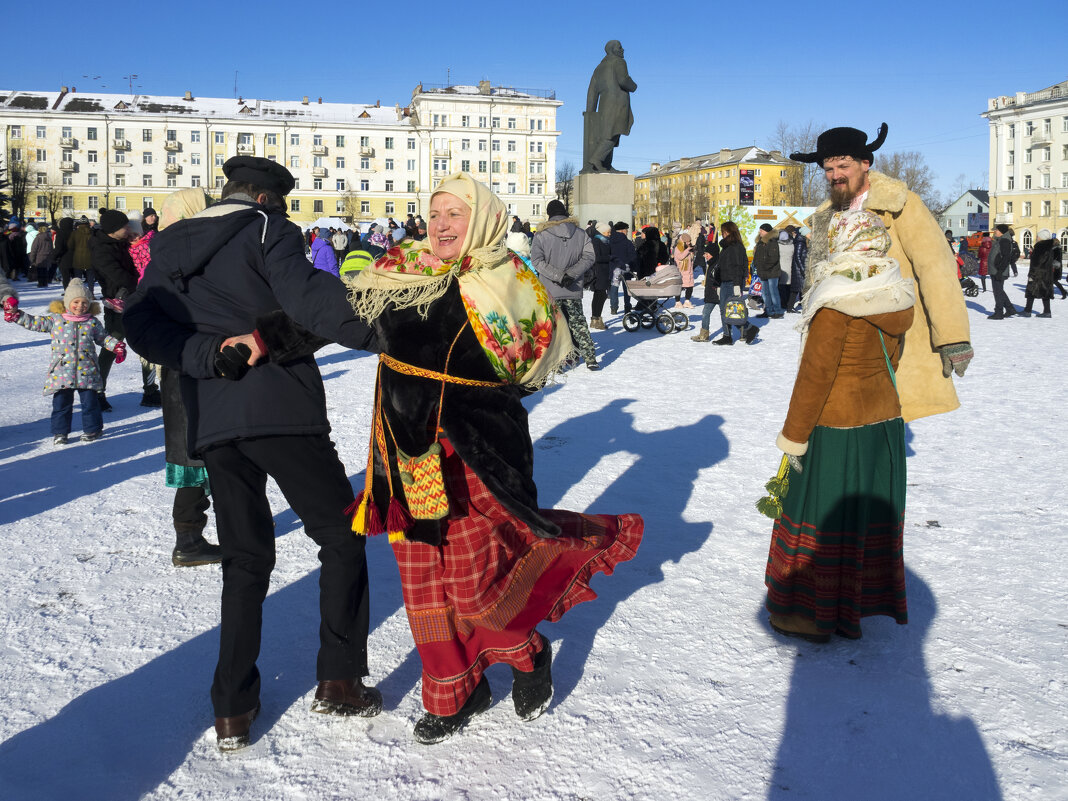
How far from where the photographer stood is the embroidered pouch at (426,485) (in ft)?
8.77

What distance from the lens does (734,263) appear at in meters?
12.6

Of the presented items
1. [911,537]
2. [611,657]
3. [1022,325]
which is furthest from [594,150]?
[611,657]

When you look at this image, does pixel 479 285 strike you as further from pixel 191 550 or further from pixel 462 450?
pixel 191 550

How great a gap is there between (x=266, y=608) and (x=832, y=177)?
9.92ft

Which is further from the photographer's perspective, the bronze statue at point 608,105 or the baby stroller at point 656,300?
the bronze statue at point 608,105

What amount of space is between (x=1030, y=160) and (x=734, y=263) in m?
90.3

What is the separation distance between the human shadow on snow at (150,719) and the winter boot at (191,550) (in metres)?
0.79

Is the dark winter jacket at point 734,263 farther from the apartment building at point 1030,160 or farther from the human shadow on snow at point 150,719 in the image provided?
the apartment building at point 1030,160

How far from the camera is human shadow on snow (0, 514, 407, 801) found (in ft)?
8.65

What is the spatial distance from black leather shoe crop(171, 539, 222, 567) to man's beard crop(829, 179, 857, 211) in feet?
10.9

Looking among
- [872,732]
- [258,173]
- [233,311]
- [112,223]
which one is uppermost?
[112,223]

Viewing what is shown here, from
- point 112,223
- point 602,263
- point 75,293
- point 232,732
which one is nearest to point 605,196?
point 602,263

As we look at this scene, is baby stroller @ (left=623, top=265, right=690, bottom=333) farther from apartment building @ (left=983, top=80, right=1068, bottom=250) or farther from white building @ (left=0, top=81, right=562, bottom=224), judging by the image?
apartment building @ (left=983, top=80, right=1068, bottom=250)

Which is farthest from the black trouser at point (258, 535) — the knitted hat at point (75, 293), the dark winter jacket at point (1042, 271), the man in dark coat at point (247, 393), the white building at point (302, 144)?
the white building at point (302, 144)
